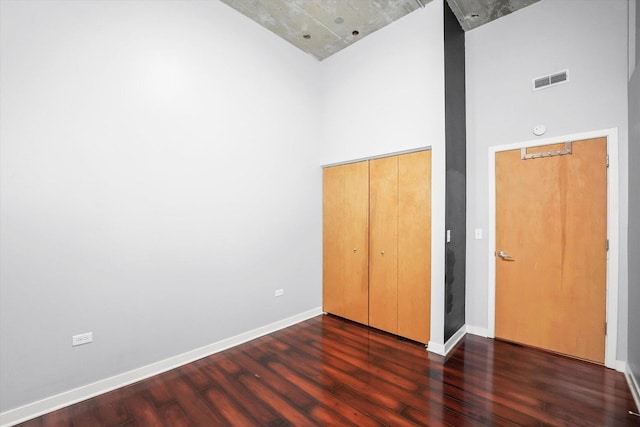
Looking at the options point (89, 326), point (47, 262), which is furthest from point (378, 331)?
point (47, 262)

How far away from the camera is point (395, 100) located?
10.8 feet

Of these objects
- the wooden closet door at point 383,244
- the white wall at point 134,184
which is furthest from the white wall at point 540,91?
the white wall at point 134,184

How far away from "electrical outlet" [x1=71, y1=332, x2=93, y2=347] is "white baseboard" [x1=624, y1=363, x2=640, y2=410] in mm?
4315

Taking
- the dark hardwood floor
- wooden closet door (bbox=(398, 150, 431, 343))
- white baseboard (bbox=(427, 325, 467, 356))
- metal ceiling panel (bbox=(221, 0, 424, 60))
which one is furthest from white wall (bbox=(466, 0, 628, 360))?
metal ceiling panel (bbox=(221, 0, 424, 60))

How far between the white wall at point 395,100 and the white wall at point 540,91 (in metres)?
0.78

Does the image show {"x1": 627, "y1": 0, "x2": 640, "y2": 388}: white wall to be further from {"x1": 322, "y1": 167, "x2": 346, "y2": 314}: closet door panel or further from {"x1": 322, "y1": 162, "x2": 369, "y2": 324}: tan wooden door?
{"x1": 322, "y1": 167, "x2": 346, "y2": 314}: closet door panel

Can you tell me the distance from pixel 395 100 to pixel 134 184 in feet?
9.72

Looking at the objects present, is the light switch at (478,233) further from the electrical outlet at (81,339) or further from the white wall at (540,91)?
the electrical outlet at (81,339)

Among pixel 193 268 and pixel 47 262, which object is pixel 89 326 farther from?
pixel 193 268

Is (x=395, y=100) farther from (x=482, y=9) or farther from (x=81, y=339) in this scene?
(x=81, y=339)

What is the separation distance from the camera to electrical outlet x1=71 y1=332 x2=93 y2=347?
7.13ft

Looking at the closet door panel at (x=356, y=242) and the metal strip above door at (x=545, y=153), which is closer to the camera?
the metal strip above door at (x=545, y=153)

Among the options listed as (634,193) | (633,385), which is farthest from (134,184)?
(633,385)

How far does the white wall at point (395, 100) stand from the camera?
2908 millimetres
